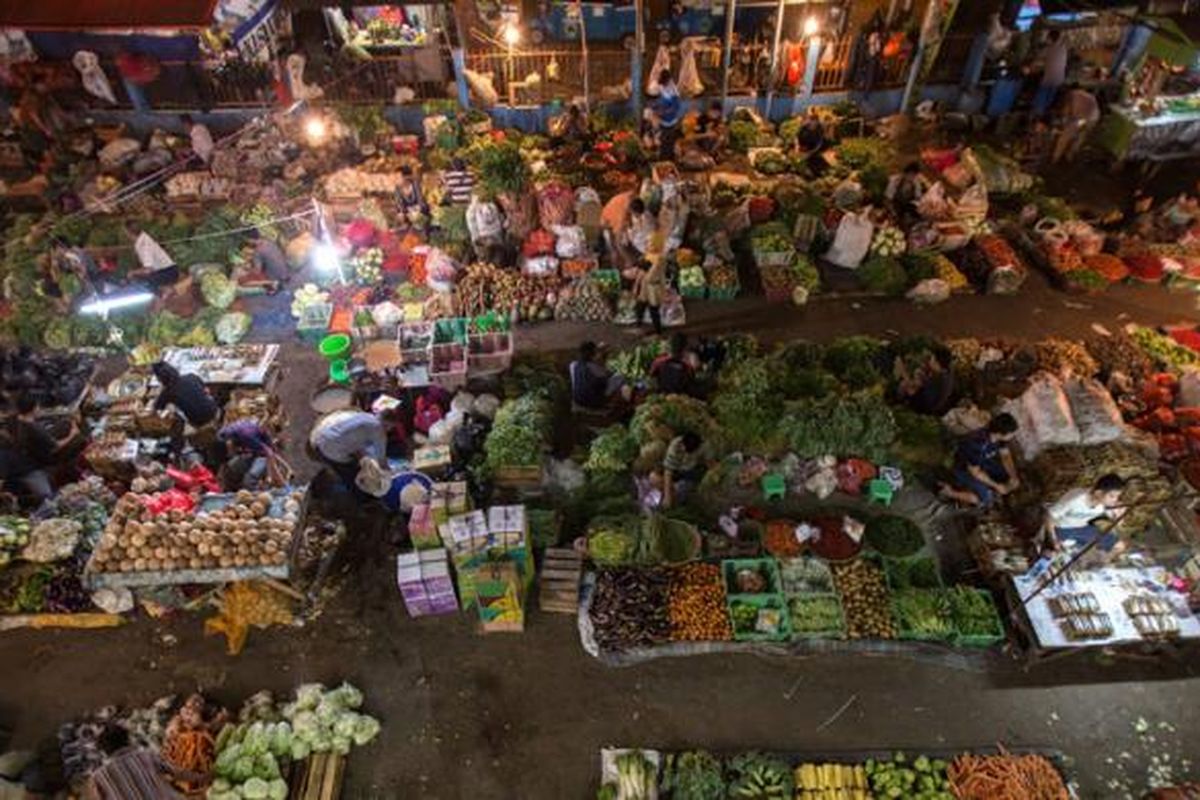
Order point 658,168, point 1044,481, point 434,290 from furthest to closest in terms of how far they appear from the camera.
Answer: point 658,168, point 434,290, point 1044,481

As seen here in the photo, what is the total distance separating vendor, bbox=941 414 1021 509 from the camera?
26.5 feet

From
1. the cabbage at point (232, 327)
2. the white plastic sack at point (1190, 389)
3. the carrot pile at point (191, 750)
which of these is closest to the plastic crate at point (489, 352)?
the cabbage at point (232, 327)

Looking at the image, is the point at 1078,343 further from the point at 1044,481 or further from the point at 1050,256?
the point at 1044,481

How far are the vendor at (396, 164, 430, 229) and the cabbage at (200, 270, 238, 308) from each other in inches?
116

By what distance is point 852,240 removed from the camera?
11.6 m

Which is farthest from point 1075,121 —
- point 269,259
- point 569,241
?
point 269,259

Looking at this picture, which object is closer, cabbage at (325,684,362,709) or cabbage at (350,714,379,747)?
cabbage at (350,714,379,747)

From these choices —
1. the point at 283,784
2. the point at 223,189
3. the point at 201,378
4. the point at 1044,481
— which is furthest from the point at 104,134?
the point at 1044,481

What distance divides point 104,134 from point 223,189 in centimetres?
374

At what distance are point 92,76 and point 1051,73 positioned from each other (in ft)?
59.2

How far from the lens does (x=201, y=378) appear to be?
10.1 m

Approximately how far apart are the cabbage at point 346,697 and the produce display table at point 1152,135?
607 inches

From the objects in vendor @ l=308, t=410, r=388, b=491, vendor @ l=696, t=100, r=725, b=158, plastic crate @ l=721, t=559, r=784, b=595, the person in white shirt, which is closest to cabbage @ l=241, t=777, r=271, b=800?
vendor @ l=308, t=410, r=388, b=491

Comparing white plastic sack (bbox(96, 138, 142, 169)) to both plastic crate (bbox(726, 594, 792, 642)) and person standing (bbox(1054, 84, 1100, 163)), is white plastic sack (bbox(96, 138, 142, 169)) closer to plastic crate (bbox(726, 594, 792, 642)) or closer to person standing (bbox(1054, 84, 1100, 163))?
plastic crate (bbox(726, 594, 792, 642))
